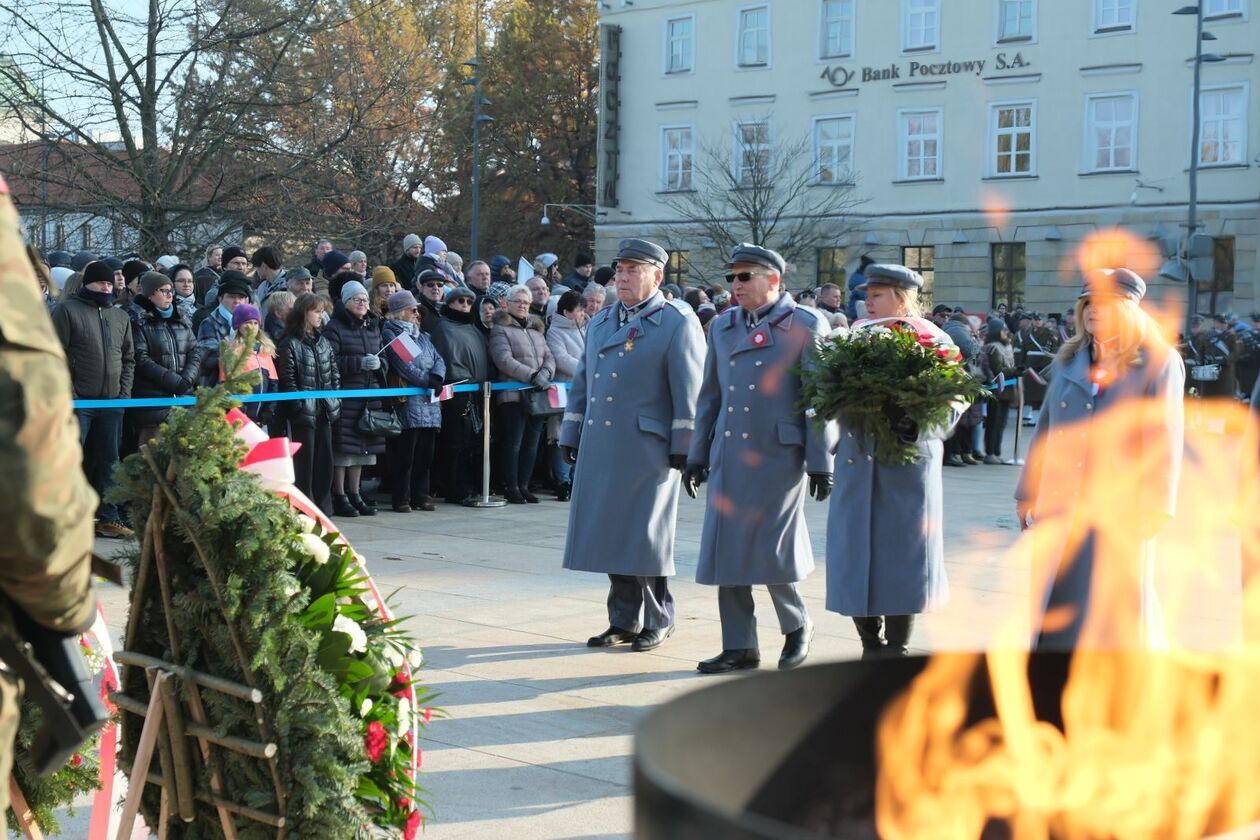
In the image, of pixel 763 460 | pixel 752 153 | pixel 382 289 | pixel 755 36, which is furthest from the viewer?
pixel 755 36

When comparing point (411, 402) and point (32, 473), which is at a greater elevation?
point (32, 473)

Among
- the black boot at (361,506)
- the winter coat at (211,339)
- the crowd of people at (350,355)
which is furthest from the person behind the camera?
the black boot at (361,506)

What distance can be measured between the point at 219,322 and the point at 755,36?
33704 millimetres

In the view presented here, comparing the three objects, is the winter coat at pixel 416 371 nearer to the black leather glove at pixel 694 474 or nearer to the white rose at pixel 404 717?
the black leather glove at pixel 694 474

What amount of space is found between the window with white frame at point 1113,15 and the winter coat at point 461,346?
1094 inches

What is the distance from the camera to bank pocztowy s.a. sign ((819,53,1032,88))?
38812mm

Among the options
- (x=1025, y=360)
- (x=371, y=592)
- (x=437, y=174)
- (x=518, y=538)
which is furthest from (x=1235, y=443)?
(x=437, y=174)

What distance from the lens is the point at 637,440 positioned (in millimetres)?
8047

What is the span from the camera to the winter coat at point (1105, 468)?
20.8 feet

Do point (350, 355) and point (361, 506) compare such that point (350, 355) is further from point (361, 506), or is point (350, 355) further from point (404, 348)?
point (361, 506)

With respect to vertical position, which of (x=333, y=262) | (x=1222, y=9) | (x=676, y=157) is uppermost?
(x=1222, y=9)

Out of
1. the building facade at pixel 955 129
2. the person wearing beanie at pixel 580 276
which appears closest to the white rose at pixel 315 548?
the person wearing beanie at pixel 580 276

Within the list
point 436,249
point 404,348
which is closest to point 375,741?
point 404,348

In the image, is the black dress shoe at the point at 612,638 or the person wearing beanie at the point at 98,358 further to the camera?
the person wearing beanie at the point at 98,358
